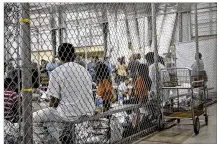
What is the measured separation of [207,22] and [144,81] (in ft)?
22.5

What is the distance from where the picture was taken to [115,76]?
718 centimetres

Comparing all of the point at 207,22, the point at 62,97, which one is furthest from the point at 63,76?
the point at 207,22

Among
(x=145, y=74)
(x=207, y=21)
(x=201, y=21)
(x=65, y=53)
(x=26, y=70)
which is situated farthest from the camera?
(x=201, y=21)

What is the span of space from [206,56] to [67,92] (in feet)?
21.3

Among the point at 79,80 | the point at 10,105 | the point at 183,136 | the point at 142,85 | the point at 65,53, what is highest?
the point at 65,53

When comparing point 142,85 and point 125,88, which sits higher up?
point 142,85

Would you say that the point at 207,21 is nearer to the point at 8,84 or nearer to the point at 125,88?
the point at 125,88

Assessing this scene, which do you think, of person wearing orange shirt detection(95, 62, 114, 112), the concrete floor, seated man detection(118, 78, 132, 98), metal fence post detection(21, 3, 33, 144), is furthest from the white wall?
metal fence post detection(21, 3, 33, 144)

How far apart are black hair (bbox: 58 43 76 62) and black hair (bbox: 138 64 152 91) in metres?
1.96

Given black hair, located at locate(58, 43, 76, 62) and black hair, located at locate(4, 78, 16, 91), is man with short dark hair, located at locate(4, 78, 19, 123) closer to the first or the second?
black hair, located at locate(4, 78, 16, 91)

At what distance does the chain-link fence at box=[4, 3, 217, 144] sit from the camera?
2.55 m

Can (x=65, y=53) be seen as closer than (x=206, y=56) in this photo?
Yes

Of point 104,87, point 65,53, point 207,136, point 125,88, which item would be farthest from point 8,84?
point 125,88

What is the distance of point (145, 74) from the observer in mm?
4930
